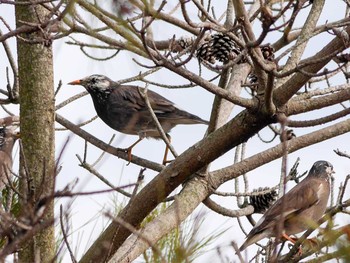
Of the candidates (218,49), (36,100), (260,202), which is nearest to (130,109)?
(260,202)

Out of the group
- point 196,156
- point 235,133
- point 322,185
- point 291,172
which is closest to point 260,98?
point 235,133

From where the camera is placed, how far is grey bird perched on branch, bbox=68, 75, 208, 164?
684cm

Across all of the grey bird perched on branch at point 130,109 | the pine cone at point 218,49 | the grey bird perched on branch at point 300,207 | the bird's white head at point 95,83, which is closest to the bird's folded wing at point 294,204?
the grey bird perched on branch at point 300,207

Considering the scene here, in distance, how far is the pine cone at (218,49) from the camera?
4.21m

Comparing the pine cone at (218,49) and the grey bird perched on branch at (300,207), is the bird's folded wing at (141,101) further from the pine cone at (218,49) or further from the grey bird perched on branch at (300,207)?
the pine cone at (218,49)

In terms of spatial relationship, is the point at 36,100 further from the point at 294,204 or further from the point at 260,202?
the point at 294,204

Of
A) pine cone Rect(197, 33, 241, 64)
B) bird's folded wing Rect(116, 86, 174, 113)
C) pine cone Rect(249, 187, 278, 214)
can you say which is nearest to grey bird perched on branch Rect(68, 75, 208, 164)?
bird's folded wing Rect(116, 86, 174, 113)

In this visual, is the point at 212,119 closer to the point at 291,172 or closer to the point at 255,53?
the point at 291,172

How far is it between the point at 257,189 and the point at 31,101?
4.96 ft

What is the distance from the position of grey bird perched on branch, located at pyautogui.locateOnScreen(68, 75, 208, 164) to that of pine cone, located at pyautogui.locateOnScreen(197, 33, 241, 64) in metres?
2.44

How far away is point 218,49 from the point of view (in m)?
4.23

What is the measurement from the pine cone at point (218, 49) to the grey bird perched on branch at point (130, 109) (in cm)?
244

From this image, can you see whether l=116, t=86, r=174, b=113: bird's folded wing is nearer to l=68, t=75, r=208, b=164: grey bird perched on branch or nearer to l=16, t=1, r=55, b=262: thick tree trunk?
l=68, t=75, r=208, b=164: grey bird perched on branch

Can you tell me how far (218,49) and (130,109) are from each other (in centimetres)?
298
